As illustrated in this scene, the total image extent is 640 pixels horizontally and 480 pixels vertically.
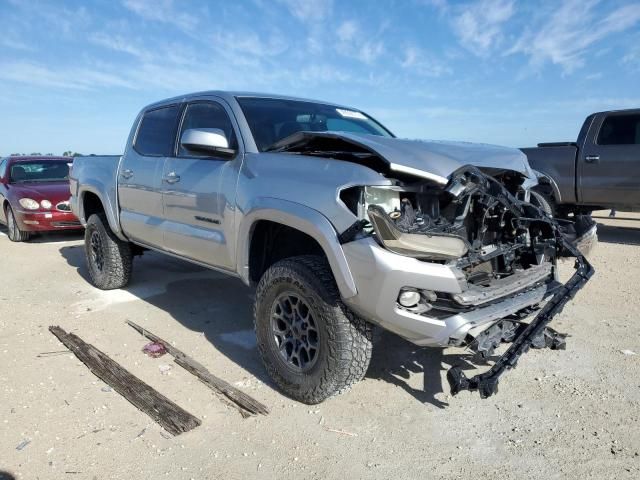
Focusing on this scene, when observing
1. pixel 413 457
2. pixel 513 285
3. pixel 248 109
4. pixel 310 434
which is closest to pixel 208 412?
pixel 310 434

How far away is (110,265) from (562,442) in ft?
15.0

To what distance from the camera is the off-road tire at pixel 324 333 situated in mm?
2742

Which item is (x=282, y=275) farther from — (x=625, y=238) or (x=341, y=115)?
(x=625, y=238)

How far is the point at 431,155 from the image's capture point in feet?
9.05

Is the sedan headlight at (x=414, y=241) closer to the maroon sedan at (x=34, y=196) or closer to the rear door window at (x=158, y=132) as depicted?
the rear door window at (x=158, y=132)

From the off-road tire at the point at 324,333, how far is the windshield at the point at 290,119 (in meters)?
1.01

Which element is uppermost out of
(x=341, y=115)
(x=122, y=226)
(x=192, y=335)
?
(x=341, y=115)

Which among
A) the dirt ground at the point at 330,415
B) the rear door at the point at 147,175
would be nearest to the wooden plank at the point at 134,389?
the dirt ground at the point at 330,415

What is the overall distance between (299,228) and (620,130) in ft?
23.1

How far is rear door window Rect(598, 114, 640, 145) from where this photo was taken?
7605 millimetres

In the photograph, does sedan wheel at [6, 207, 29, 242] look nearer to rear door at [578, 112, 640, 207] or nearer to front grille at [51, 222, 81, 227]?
front grille at [51, 222, 81, 227]

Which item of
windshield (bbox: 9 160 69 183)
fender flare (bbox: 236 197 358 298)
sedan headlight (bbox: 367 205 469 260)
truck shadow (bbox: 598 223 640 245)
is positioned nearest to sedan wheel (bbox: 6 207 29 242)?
windshield (bbox: 9 160 69 183)

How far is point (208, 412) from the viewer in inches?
118

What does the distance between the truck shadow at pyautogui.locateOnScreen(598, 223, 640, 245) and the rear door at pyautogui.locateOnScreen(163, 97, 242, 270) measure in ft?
22.3
